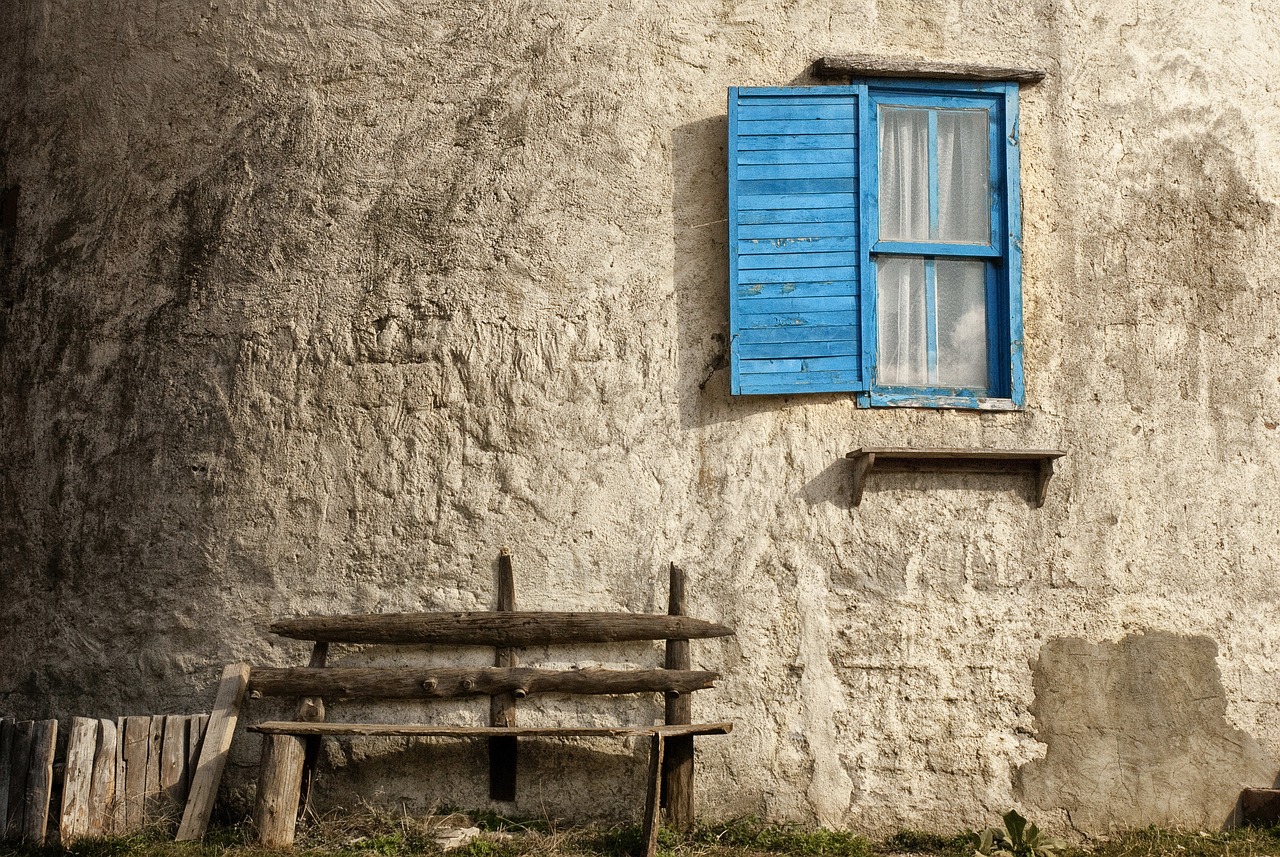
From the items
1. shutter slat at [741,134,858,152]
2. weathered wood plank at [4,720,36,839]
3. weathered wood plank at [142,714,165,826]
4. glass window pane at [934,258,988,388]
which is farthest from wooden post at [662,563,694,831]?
weathered wood plank at [4,720,36,839]

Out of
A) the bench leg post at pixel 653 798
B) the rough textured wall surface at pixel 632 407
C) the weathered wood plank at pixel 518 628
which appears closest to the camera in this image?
the bench leg post at pixel 653 798

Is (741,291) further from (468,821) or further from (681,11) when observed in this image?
(468,821)

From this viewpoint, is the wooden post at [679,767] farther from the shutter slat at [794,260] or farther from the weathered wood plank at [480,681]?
the shutter slat at [794,260]

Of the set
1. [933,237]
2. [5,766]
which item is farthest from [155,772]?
[933,237]

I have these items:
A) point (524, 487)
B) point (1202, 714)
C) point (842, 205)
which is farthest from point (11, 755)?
point (1202, 714)

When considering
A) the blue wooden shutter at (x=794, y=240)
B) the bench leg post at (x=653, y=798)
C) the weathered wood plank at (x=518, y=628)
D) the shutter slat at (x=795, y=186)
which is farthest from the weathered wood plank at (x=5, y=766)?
the shutter slat at (x=795, y=186)

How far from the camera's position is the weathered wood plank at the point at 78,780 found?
522cm

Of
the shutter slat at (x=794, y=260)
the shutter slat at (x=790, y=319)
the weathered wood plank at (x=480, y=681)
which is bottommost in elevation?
the weathered wood plank at (x=480, y=681)

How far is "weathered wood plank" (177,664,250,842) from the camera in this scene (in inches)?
211

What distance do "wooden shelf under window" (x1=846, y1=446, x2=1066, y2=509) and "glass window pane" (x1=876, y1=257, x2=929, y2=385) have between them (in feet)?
1.26

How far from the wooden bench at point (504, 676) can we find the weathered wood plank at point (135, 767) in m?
0.47

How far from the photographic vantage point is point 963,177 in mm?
6098

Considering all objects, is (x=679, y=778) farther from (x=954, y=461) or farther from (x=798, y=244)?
(x=798, y=244)

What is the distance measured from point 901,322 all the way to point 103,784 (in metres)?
3.92
